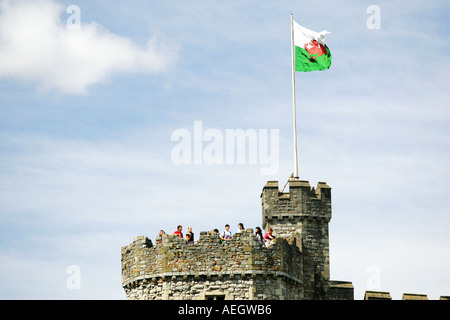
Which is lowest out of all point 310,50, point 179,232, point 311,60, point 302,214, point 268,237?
point 268,237

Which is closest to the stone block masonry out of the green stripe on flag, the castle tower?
the castle tower

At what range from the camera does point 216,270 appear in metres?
50.0

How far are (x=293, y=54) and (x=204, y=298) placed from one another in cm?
1744

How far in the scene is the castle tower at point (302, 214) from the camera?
56500 mm

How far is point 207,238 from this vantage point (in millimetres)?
50688

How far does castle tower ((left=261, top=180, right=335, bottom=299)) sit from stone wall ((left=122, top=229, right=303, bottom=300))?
508 cm

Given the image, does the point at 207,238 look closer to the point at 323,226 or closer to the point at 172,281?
the point at 172,281

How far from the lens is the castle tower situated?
56500mm

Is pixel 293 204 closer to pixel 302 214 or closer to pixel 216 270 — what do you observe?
pixel 302 214

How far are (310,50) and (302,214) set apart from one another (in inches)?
406

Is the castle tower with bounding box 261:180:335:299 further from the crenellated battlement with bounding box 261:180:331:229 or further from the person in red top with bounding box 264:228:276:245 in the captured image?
the person in red top with bounding box 264:228:276:245

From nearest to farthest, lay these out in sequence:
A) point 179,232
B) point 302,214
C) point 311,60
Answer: point 179,232 < point 302,214 < point 311,60

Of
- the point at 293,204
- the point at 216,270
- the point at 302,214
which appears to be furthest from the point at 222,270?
the point at 293,204
